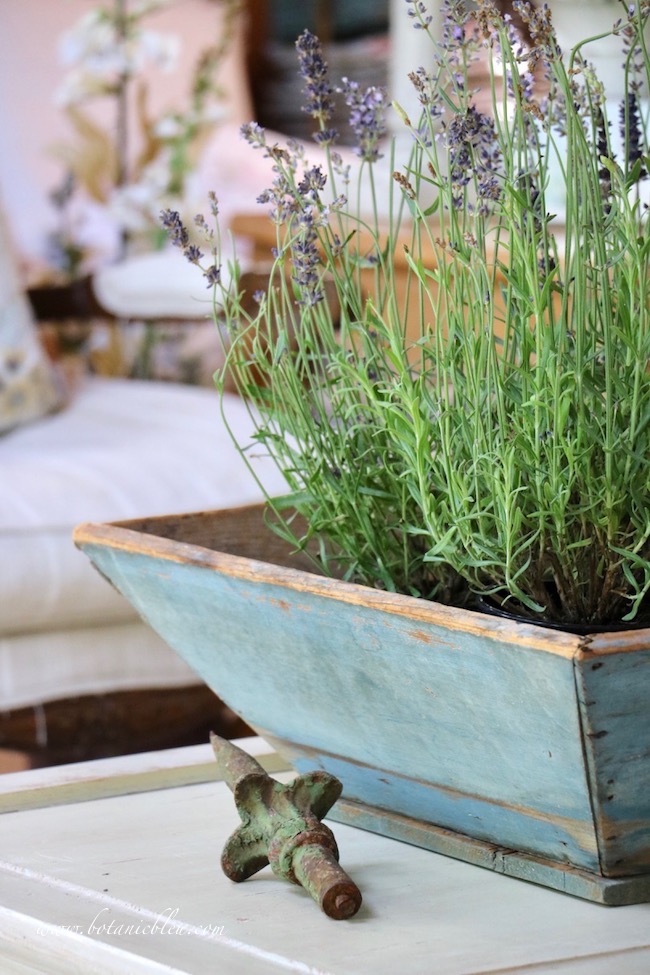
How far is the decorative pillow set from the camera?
1.82 meters

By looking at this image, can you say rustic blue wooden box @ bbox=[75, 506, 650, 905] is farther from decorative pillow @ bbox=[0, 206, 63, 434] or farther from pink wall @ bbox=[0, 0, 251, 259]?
pink wall @ bbox=[0, 0, 251, 259]

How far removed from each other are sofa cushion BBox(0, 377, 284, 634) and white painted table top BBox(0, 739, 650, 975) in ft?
2.71

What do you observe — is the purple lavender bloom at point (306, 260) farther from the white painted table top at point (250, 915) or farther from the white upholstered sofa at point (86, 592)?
the white upholstered sofa at point (86, 592)

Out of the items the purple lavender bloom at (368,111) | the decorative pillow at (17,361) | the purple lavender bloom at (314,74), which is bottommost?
the decorative pillow at (17,361)

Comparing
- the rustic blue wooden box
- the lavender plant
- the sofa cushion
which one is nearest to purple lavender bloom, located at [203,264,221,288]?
the lavender plant

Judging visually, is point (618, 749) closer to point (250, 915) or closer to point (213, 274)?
point (250, 915)

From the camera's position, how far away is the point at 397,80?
6.25 ft

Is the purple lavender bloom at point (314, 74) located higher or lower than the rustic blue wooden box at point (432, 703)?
higher

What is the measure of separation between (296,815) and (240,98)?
2775 mm

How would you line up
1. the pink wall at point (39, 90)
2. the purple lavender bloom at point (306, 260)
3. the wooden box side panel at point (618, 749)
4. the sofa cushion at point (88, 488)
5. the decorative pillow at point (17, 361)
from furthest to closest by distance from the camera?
the pink wall at point (39, 90)
the decorative pillow at point (17, 361)
the sofa cushion at point (88, 488)
the purple lavender bloom at point (306, 260)
the wooden box side panel at point (618, 749)

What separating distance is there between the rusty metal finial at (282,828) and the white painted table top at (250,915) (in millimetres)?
13

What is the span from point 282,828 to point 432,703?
89 millimetres

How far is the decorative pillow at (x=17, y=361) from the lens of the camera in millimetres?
1818

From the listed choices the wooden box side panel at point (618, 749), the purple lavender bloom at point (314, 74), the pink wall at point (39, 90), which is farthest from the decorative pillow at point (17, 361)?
the wooden box side panel at point (618, 749)
